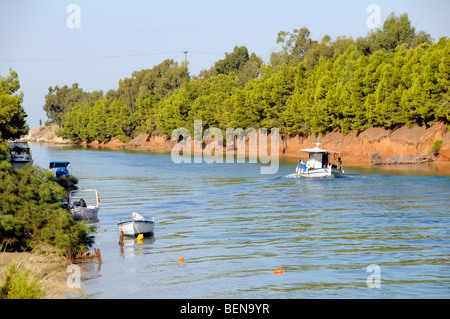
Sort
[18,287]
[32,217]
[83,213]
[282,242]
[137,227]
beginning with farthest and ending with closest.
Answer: [83,213] < [137,227] < [282,242] < [32,217] < [18,287]

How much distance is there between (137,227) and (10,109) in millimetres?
49384

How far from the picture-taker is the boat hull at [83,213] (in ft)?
133

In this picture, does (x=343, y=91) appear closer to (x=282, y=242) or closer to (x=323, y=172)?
(x=323, y=172)

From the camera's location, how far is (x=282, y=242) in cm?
3331

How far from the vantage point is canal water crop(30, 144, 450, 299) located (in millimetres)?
24141

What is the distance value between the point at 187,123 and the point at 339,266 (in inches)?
5299

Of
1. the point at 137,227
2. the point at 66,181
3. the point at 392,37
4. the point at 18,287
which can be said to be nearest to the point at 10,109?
the point at 66,181

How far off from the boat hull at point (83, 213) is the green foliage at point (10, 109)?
41.4m

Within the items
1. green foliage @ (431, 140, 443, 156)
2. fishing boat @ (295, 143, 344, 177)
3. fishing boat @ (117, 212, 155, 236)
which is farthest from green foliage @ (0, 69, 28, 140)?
green foliage @ (431, 140, 443, 156)

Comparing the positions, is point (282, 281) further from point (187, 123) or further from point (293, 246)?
point (187, 123)

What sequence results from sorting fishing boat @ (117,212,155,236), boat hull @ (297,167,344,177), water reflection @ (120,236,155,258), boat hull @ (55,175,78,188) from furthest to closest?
boat hull @ (297,167,344,177) < boat hull @ (55,175,78,188) < fishing boat @ (117,212,155,236) < water reflection @ (120,236,155,258)

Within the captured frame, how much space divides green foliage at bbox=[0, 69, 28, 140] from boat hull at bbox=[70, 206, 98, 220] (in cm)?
4142

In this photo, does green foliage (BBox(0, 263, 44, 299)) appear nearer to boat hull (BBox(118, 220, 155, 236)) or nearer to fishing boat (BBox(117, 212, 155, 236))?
fishing boat (BBox(117, 212, 155, 236))
